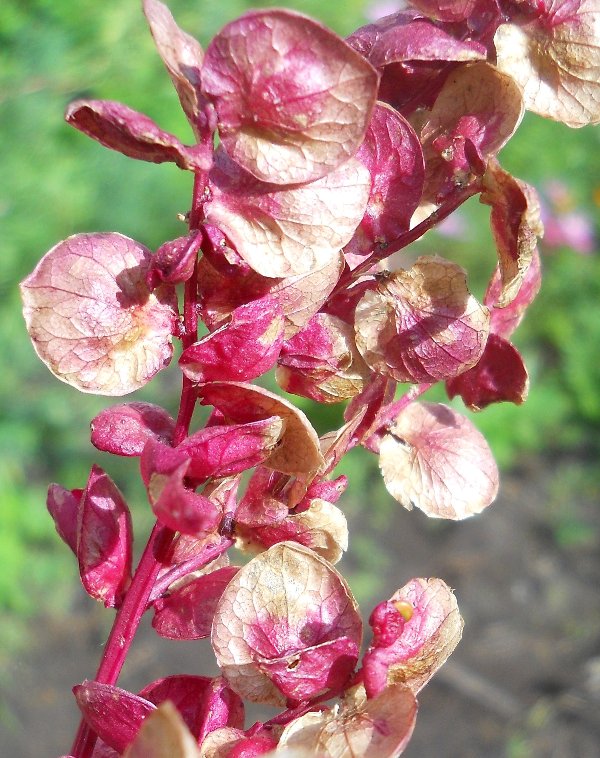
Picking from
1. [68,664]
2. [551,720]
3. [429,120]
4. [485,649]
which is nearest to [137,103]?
[68,664]

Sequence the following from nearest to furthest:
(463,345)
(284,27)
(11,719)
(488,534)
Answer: (284,27) < (463,345) < (11,719) < (488,534)

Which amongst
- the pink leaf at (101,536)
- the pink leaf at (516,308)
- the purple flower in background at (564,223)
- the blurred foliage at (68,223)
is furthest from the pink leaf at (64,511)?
the purple flower in background at (564,223)

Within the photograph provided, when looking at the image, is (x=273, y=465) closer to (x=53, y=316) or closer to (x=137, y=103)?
(x=53, y=316)

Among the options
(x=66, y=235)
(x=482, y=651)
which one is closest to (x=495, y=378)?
(x=482, y=651)

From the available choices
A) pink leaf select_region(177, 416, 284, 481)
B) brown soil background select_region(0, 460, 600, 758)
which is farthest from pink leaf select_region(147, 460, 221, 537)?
brown soil background select_region(0, 460, 600, 758)

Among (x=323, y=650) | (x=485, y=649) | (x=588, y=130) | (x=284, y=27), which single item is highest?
(x=284, y=27)

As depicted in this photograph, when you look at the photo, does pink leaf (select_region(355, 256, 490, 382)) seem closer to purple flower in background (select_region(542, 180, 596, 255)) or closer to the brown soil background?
the brown soil background
